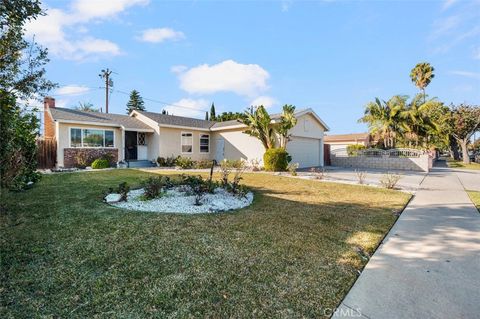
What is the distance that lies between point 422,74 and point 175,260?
41.5m

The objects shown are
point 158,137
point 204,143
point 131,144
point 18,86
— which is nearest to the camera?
point 18,86

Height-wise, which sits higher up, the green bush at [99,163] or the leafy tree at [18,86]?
the leafy tree at [18,86]

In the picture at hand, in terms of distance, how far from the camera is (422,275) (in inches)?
127

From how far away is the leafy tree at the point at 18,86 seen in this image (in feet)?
15.1

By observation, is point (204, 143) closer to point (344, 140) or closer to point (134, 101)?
point (344, 140)

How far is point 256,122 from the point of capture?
54.5ft

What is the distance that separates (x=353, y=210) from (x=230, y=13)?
894cm

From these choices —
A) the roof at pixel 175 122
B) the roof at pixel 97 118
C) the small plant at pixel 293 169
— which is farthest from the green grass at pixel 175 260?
the roof at pixel 175 122

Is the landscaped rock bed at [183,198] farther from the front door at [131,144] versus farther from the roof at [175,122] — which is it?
the front door at [131,144]

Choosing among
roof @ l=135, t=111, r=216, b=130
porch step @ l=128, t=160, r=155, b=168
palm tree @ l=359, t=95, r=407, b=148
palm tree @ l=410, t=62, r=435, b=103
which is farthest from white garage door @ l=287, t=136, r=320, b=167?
palm tree @ l=410, t=62, r=435, b=103

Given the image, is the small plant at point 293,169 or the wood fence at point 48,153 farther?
the wood fence at point 48,153

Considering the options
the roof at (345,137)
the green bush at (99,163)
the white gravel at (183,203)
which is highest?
the roof at (345,137)

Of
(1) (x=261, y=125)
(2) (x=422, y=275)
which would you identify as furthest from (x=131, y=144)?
(2) (x=422, y=275)

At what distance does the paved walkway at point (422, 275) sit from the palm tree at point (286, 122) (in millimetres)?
11022
